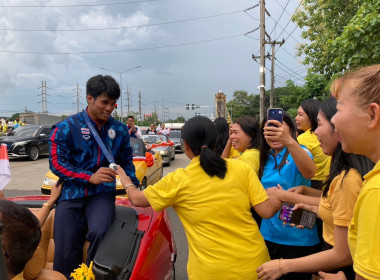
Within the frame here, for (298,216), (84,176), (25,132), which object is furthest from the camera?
(25,132)

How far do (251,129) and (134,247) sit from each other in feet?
4.98

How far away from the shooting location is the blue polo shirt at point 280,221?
87.4 inches

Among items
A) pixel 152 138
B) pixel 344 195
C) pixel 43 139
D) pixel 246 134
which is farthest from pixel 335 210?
pixel 43 139

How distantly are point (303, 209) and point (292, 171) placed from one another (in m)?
0.39

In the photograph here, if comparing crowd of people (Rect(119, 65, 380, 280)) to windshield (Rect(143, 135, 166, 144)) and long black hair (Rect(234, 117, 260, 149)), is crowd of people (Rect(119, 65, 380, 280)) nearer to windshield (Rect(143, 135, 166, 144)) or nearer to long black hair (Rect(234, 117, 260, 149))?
long black hair (Rect(234, 117, 260, 149))

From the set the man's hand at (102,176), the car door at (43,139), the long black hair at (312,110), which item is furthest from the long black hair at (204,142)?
the car door at (43,139)

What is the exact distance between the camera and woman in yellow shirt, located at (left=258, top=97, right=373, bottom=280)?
139 cm

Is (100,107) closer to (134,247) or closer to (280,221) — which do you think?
(134,247)

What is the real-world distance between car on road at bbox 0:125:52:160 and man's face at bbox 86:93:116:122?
13.7 meters

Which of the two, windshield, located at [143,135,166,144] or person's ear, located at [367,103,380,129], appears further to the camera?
windshield, located at [143,135,166,144]

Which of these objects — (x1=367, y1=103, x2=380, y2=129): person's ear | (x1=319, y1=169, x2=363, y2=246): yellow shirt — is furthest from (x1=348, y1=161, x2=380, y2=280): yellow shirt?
(x1=319, y1=169, x2=363, y2=246): yellow shirt

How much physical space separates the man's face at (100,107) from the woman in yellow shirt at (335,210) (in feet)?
5.04

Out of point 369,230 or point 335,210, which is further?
point 335,210

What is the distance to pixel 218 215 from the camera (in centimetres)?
173
